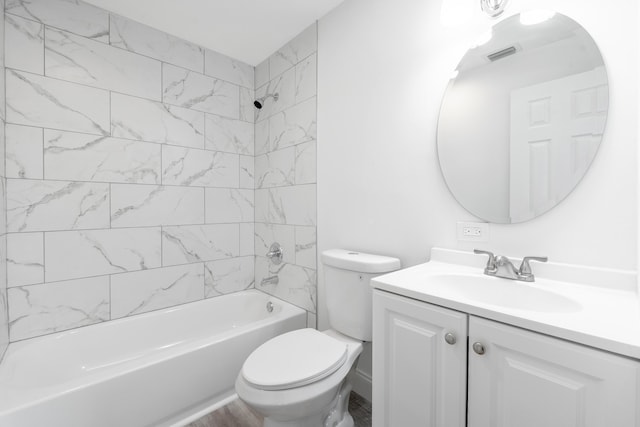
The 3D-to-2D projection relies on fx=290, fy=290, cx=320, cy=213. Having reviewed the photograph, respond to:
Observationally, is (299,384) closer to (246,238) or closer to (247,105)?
(246,238)

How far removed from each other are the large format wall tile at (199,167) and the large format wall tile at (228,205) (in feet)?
0.22

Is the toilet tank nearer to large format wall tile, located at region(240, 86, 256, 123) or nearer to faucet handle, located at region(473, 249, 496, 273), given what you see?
faucet handle, located at region(473, 249, 496, 273)

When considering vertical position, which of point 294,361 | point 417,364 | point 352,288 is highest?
point 352,288

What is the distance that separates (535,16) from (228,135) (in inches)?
82.0

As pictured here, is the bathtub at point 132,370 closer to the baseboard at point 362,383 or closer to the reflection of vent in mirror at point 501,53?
the baseboard at point 362,383

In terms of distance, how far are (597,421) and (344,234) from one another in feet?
4.34

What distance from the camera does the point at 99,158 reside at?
187cm

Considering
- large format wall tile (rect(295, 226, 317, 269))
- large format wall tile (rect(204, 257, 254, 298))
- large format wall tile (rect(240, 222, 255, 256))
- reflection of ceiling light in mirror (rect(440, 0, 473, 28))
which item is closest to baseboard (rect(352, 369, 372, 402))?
large format wall tile (rect(295, 226, 317, 269))

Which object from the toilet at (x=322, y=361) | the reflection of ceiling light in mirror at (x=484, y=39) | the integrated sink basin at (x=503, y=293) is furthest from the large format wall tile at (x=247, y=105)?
A: the integrated sink basin at (x=503, y=293)

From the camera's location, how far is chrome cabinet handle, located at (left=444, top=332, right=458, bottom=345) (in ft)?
2.90

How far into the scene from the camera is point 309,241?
2.09 metres

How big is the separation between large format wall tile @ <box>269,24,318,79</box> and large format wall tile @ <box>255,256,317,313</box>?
155 cm

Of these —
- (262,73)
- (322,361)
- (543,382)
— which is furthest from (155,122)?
(543,382)

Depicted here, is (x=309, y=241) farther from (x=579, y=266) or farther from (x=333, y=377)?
(x=579, y=266)
